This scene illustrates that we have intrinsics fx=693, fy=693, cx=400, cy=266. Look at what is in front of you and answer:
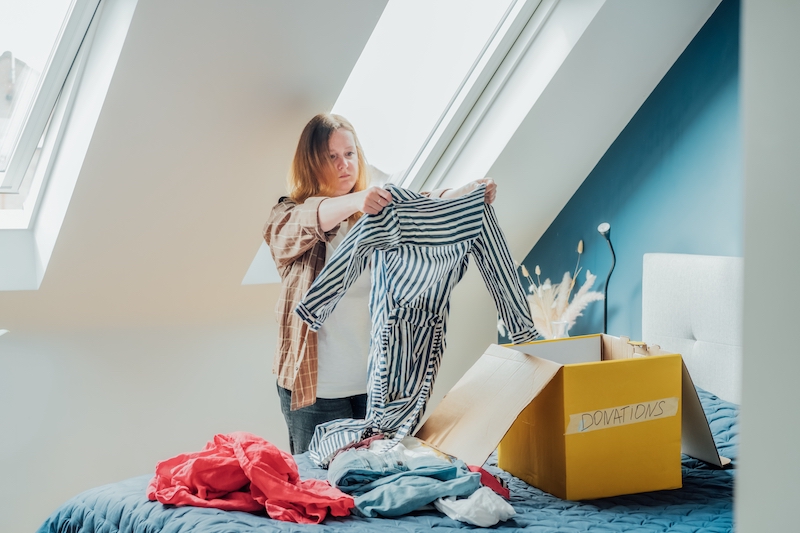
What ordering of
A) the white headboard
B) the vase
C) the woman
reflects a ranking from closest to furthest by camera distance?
the woman → the white headboard → the vase

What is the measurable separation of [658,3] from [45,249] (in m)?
2.16

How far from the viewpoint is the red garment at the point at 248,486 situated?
1.38 metres

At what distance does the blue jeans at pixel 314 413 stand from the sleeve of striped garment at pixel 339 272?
32 cm

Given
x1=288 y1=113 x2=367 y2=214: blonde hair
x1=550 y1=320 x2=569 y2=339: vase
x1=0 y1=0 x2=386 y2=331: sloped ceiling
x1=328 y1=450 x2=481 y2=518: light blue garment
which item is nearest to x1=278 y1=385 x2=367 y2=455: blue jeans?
x1=328 y1=450 x2=481 y2=518: light blue garment

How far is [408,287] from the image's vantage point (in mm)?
1833

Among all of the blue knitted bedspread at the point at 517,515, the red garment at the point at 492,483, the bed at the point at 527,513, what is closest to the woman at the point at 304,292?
the bed at the point at 527,513

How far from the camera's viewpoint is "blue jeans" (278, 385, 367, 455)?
200cm

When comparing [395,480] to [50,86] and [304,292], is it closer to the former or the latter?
[304,292]

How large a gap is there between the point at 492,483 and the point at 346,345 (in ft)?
2.20

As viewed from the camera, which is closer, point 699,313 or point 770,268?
point 770,268

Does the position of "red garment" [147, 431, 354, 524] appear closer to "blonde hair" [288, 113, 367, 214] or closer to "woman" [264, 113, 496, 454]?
"woman" [264, 113, 496, 454]

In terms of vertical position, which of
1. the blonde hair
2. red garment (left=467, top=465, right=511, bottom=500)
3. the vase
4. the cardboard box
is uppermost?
the blonde hair

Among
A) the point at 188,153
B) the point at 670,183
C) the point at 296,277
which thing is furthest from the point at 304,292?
the point at 670,183

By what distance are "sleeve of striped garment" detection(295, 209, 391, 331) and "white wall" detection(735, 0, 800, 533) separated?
1.39 metres
